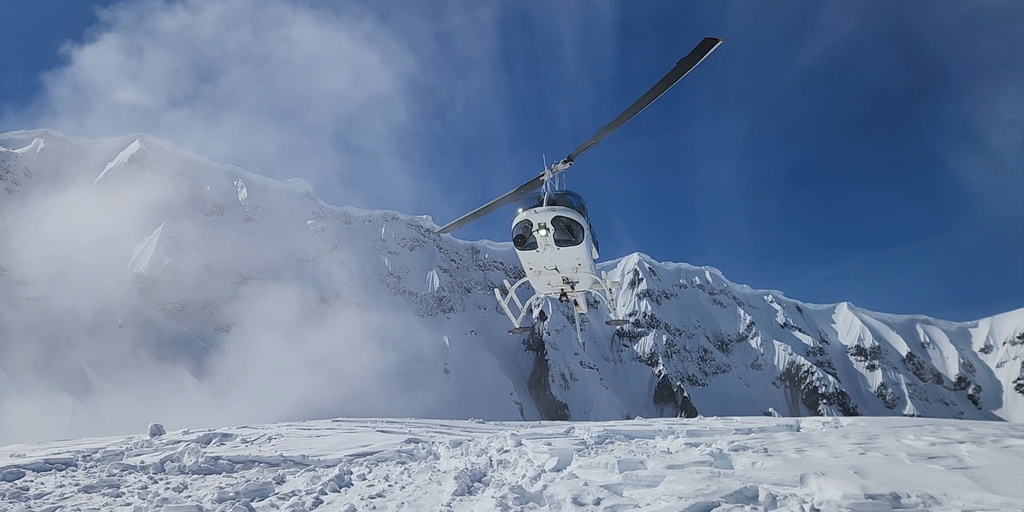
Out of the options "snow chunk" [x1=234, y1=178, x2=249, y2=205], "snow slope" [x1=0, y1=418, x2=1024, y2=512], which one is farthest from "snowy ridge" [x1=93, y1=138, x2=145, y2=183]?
"snow slope" [x1=0, y1=418, x2=1024, y2=512]

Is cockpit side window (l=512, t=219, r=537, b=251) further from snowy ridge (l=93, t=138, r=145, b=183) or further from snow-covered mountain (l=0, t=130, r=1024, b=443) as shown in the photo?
snowy ridge (l=93, t=138, r=145, b=183)

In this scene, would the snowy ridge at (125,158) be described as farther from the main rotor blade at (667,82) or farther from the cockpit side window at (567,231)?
the main rotor blade at (667,82)

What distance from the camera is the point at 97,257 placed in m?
53.0

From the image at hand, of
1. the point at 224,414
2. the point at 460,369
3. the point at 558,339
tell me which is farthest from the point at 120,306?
the point at 558,339

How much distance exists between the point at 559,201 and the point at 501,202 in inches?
71.2

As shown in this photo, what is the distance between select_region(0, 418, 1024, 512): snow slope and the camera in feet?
17.6

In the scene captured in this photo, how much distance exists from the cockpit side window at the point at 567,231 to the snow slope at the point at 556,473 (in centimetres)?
381

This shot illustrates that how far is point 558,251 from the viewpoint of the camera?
31.6 ft

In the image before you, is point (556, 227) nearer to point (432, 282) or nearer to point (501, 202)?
point (501, 202)

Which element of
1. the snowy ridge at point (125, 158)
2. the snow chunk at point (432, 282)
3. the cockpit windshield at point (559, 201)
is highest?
the snowy ridge at point (125, 158)

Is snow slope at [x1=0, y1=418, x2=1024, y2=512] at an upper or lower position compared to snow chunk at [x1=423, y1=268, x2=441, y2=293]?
lower

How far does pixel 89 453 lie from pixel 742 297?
136 metres

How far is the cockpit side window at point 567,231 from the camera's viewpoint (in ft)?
30.6

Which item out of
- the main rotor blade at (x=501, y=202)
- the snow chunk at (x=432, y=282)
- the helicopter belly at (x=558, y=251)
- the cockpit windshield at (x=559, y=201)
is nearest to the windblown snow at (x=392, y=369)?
the snow chunk at (x=432, y=282)
